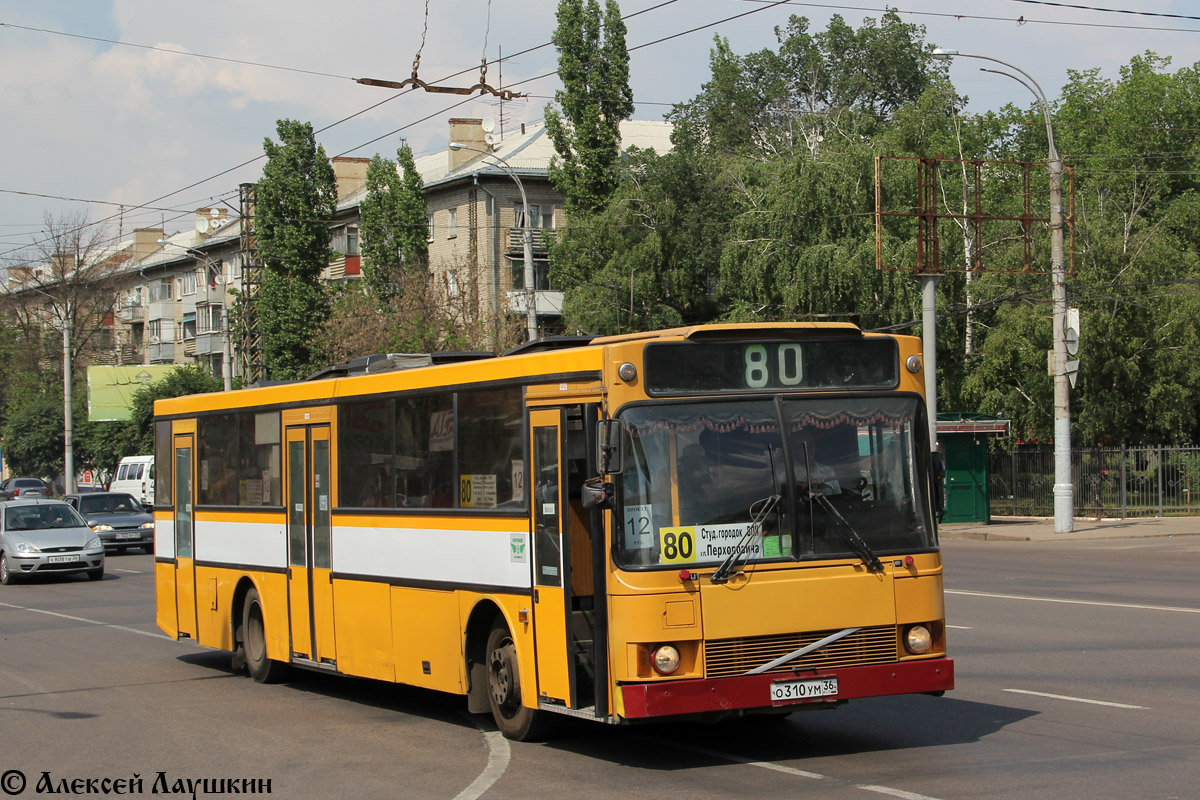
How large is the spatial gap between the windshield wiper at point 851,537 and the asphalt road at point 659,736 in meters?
1.16

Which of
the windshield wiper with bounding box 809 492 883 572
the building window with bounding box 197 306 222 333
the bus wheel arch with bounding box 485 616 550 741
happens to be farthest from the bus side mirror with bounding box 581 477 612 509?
the building window with bounding box 197 306 222 333

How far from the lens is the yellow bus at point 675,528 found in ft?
26.8

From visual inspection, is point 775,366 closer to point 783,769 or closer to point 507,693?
point 783,769

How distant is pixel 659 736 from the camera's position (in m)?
9.55

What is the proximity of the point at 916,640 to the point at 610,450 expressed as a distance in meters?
2.26

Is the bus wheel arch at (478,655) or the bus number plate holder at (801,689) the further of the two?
the bus wheel arch at (478,655)

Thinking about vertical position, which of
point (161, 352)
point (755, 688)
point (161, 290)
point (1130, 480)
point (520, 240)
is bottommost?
point (755, 688)

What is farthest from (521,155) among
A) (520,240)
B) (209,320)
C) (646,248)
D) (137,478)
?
(209,320)

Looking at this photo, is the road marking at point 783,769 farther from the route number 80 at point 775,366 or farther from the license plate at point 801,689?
the route number 80 at point 775,366

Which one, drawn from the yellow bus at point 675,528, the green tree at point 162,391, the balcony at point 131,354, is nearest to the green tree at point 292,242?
the green tree at point 162,391

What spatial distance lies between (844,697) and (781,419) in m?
1.69

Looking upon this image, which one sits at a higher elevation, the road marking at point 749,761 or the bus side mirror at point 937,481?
the bus side mirror at point 937,481

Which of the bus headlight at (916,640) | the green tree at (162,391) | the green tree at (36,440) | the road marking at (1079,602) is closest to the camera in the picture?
the bus headlight at (916,640)

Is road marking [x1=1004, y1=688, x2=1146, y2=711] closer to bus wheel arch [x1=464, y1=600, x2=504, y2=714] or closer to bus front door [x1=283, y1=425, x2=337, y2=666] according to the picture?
bus wheel arch [x1=464, y1=600, x2=504, y2=714]
